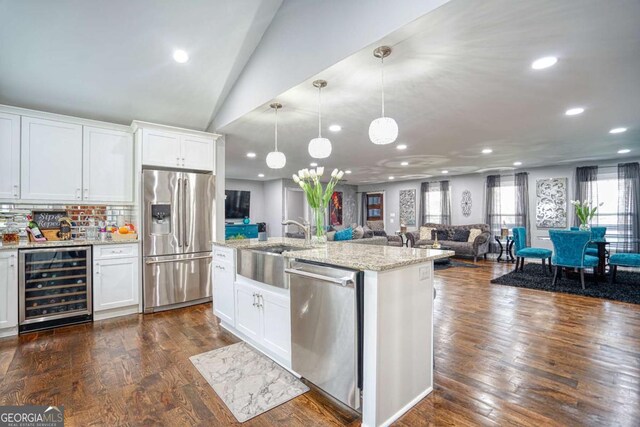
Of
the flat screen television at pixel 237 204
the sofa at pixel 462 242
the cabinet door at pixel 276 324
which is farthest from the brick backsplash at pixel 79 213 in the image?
the sofa at pixel 462 242

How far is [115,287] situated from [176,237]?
0.88 metres

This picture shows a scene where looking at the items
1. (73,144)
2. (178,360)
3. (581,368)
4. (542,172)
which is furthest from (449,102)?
(542,172)

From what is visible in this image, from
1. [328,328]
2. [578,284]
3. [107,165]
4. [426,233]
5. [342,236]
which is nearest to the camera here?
[328,328]

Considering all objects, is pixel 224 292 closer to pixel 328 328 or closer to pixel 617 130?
pixel 328 328

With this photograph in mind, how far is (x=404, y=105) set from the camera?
11.2 feet

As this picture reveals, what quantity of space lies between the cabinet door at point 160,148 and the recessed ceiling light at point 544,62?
399cm

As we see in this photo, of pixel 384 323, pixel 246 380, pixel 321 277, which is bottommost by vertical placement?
pixel 246 380

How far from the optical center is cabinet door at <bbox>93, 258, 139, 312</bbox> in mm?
3533

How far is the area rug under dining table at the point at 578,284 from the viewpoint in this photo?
14.8 ft

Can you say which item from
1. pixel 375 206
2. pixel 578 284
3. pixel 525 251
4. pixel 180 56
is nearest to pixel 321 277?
pixel 180 56

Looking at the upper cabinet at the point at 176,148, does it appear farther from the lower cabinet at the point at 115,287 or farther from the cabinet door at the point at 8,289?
the cabinet door at the point at 8,289

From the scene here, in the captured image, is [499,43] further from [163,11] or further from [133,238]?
[133,238]

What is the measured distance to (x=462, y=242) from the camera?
8375 millimetres

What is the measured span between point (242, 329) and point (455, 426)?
75.2 inches
